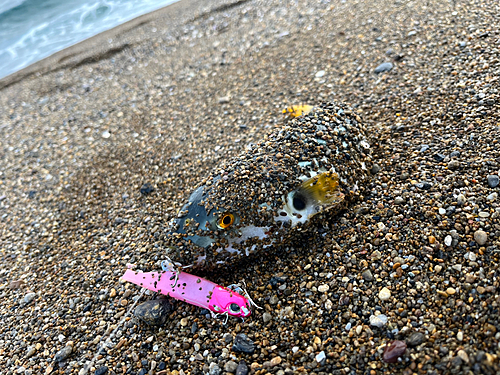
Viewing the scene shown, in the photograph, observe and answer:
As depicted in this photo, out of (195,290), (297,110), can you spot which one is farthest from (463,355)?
(297,110)

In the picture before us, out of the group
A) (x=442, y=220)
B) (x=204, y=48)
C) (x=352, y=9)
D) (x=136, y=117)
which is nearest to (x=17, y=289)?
(x=136, y=117)

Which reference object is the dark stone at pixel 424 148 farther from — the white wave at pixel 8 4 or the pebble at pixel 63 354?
the white wave at pixel 8 4

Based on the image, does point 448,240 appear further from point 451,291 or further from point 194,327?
point 194,327

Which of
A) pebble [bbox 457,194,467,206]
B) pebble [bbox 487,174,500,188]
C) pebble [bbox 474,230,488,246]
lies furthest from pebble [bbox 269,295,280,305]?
pebble [bbox 487,174,500,188]

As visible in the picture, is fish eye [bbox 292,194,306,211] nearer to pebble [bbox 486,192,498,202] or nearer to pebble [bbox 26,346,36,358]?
pebble [bbox 486,192,498,202]

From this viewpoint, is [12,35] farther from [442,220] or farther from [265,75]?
[442,220]
